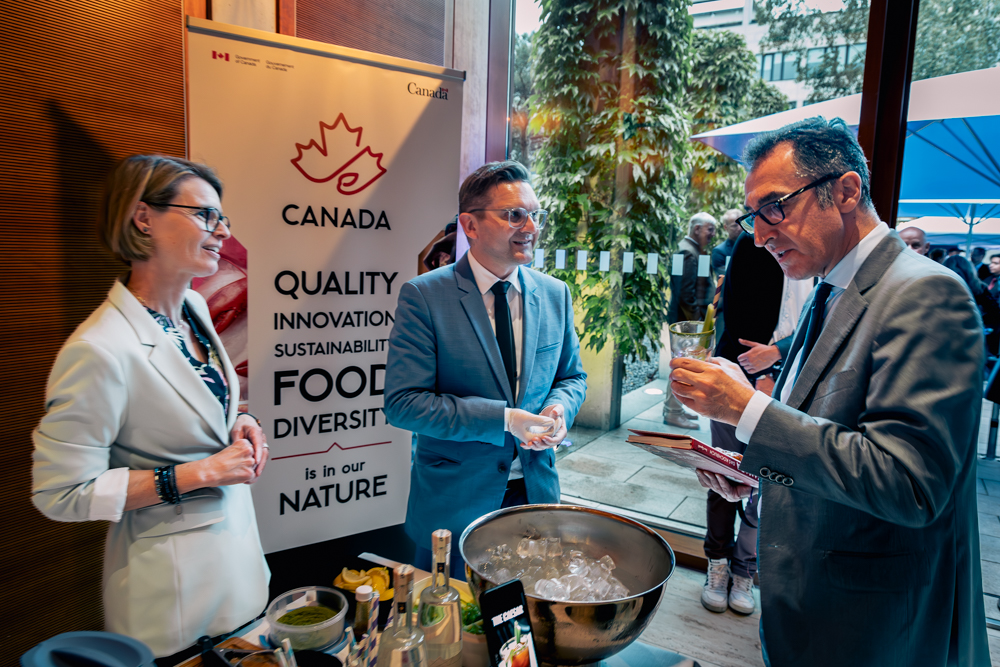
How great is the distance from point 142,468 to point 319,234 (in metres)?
1.24

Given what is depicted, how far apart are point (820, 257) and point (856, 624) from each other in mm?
759

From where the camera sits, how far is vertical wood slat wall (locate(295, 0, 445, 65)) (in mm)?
2590

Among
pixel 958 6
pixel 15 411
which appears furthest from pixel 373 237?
pixel 958 6

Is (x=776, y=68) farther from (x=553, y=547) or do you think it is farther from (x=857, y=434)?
(x=553, y=547)

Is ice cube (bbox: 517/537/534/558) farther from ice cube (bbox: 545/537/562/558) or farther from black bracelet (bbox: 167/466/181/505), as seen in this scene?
black bracelet (bbox: 167/466/181/505)

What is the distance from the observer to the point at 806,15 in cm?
297

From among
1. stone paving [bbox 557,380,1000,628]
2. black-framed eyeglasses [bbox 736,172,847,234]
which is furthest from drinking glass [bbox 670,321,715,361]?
stone paving [bbox 557,380,1000,628]

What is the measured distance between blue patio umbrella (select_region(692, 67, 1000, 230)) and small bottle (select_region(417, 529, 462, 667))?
232cm

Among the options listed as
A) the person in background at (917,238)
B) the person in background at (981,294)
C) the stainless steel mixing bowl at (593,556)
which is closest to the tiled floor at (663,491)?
the person in background at (981,294)

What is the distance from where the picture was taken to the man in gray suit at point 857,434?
104 centimetres

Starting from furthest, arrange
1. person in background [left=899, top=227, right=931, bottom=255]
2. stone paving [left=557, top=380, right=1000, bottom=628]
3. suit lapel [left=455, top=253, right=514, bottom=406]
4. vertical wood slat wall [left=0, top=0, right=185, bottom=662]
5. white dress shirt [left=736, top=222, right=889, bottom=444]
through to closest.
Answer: stone paving [left=557, top=380, right=1000, bottom=628] < person in background [left=899, top=227, right=931, bottom=255] < suit lapel [left=455, top=253, right=514, bottom=406] < vertical wood slat wall [left=0, top=0, right=185, bottom=662] < white dress shirt [left=736, top=222, right=889, bottom=444]

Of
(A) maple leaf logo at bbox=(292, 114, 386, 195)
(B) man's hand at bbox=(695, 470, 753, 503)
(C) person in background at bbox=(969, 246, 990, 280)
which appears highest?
(A) maple leaf logo at bbox=(292, 114, 386, 195)

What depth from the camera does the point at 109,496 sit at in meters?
1.25

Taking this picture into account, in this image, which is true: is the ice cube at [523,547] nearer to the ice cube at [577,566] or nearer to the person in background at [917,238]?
the ice cube at [577,566]
